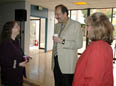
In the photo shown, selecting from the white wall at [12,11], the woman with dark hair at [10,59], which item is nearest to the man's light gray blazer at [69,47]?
the woman with dark hair at [10,59]

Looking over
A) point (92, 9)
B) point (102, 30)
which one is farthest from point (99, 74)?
point (92, 9)

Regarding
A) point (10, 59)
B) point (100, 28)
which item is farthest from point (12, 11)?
point (100, 28)

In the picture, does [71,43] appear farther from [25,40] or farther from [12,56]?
[25,40]

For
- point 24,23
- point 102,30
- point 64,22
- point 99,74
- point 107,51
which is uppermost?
point 24,23

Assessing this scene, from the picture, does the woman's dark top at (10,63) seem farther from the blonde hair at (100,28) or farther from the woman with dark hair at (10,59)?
the blonde hair at (100,28)

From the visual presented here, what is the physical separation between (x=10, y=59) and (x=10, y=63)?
53 mm

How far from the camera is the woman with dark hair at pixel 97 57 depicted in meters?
1.05

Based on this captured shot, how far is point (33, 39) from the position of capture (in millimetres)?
10047

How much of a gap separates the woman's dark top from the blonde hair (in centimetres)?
107

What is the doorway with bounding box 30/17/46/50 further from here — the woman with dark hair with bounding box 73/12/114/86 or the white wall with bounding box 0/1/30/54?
the woman with dark hair with bounding box 73/12/114/86

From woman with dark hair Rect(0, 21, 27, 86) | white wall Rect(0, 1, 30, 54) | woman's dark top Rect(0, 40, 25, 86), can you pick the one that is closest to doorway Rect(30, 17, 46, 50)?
white wall Rect(0, 1, 30, 54)

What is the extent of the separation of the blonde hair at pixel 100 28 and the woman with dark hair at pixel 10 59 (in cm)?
107

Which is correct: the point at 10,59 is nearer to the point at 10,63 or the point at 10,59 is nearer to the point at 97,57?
the point at 10,63

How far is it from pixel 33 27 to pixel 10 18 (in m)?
3.19
